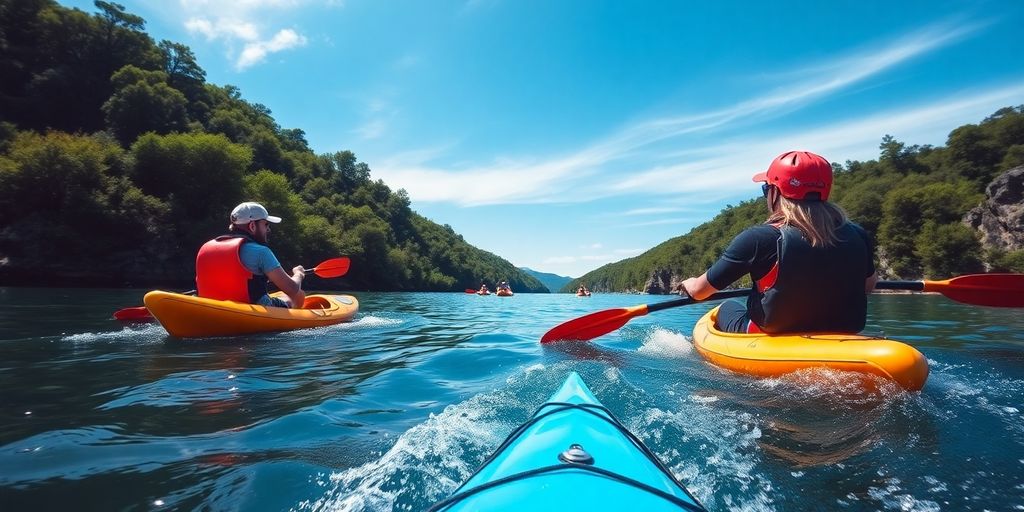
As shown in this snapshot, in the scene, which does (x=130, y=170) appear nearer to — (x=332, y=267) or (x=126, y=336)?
(x=332, y=267)

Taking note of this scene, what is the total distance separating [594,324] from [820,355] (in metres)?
3.18

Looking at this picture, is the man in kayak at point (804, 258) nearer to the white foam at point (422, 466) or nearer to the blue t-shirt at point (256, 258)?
the white foam at point (422, 466)

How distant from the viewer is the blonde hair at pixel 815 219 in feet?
11.6

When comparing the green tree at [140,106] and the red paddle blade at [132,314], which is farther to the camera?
the green tree at [140,106]

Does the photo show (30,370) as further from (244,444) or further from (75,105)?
(75,105)

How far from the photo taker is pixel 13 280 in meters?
22.1

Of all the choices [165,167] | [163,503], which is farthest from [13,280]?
[163,503]

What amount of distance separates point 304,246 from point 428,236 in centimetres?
5369

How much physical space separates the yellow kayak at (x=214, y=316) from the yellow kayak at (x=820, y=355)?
6.24m

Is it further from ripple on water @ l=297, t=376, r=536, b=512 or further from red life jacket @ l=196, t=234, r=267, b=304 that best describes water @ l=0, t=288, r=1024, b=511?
red life jacket @ l=196, t=234, r=267, b=304

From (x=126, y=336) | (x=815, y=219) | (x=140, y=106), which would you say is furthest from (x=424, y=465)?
(x=140, y=106)

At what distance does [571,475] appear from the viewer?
1236 mm

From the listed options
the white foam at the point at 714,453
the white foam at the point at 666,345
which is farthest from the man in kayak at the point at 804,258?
the white foam at the point at 666,345

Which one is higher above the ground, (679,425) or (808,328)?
(808,328)
